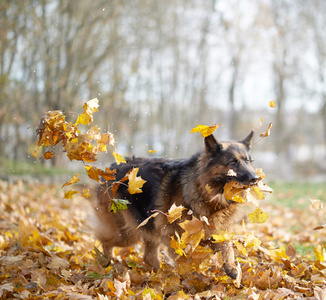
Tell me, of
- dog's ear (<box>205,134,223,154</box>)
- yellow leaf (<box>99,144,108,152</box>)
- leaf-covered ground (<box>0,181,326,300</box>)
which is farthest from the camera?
dog's ear (<box>205,134,223,154</box>)

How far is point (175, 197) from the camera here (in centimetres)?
439

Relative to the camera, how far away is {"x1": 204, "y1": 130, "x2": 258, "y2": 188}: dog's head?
156 inches

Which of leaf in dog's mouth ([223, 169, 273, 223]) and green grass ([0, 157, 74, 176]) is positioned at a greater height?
leaf in dog's mouth ([223, 169, 273, 223])

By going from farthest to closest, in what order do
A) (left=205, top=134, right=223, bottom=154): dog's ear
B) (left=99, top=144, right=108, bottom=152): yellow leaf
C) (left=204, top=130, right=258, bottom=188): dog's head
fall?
(left=205, top=134, right=223, bottom=154): dog's ear, (left=204, top=130, right=258, bottom=188): dog's head, (left=99, top=144, right=108, bottom=152): yellow leaf

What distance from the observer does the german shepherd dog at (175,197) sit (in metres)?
4.04

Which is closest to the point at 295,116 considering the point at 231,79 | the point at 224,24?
the point at 231,79

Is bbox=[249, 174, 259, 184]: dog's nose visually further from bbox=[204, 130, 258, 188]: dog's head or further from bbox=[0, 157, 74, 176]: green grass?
bbox=[0, 157, 74, 176]: green grass

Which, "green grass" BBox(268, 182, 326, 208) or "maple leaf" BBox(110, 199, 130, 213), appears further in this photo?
"green grass" BBox(268, 182, 326, 208)

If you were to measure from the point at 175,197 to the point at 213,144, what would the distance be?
2.65 ft

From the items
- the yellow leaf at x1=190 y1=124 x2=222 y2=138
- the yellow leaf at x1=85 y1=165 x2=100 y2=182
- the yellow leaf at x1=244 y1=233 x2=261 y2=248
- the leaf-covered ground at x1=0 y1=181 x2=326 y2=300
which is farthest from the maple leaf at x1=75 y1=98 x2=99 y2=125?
the yellow leaf at x1=244 y1=233 x2=261 y2=248

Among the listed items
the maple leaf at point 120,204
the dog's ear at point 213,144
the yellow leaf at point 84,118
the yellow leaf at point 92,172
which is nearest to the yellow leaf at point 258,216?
the dog's ear at point 213,144

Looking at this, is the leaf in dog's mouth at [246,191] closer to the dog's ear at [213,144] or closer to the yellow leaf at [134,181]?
the dog's ear at [213,144]

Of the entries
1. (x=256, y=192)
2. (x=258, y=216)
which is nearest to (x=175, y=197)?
(x=256, y=192)

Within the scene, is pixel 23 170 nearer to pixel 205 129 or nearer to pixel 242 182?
pixel 205 129
